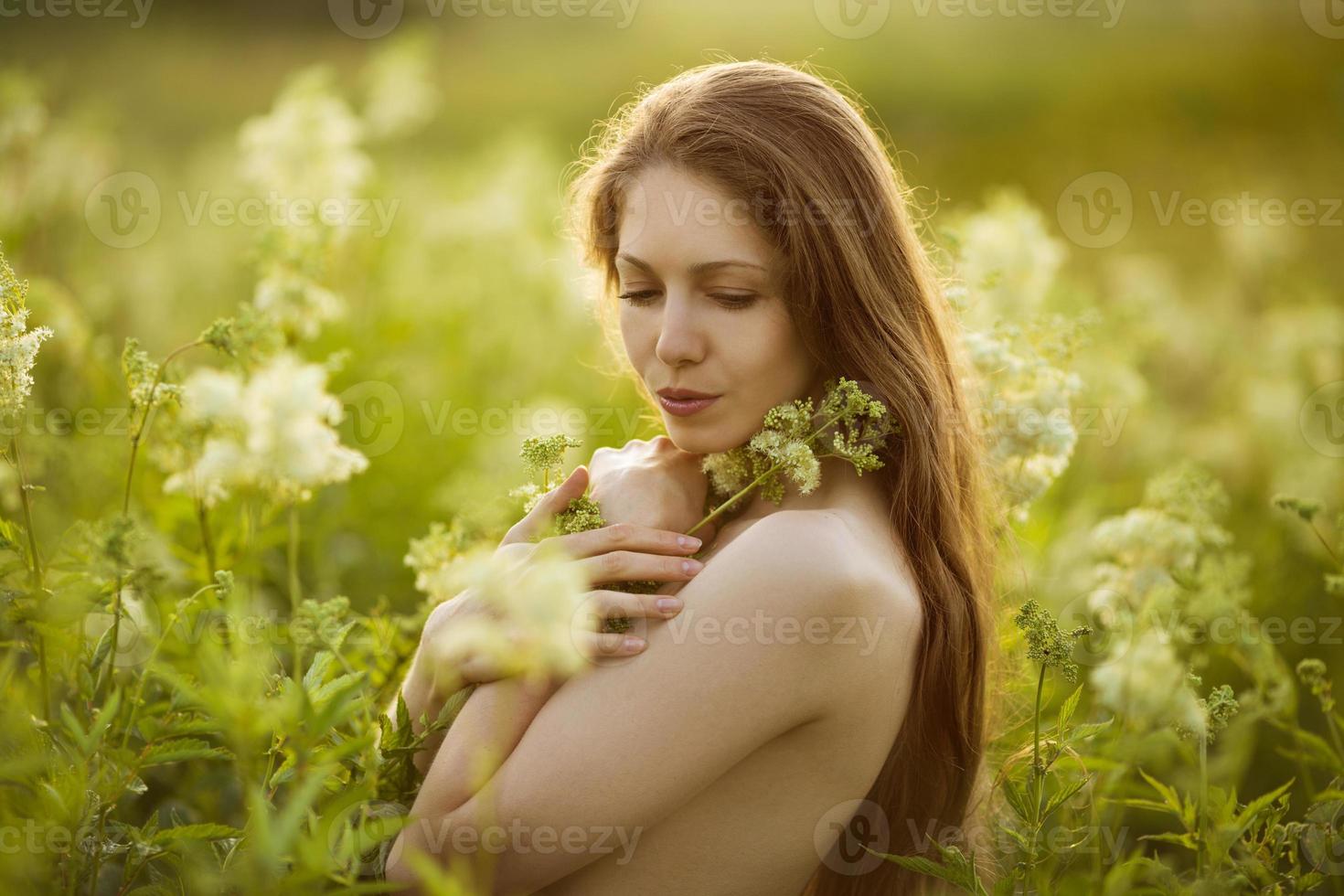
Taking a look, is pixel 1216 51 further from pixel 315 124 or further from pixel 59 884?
pixel 59 884

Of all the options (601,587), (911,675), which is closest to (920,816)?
(911,675)

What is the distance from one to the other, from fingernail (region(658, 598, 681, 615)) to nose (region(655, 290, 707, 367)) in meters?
0.50

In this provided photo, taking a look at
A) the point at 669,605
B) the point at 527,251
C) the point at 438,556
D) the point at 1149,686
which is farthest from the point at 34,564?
the point at 527,251

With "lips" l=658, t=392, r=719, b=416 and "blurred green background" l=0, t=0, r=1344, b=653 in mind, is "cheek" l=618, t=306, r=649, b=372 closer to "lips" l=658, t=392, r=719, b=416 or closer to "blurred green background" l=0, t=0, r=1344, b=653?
"lips" l=658, t=392, r=719, b=416

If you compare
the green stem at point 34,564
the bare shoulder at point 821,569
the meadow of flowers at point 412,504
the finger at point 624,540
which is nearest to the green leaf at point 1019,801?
the meadow of flowers at point 412,504

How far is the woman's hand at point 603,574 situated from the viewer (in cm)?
183

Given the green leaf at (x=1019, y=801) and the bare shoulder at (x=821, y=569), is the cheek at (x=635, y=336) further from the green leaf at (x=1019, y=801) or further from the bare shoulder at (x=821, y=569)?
the green leaf at (x=1019, y=801)

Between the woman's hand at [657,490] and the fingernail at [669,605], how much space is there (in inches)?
11.0

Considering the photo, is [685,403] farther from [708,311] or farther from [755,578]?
[755,578]

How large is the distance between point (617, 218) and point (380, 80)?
147 inches

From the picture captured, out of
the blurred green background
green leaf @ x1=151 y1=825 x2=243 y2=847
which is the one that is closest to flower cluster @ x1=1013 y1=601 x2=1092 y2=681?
the blurred green background

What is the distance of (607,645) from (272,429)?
68cm

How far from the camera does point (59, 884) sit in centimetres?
169

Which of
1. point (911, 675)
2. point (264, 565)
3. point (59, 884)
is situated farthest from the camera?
point (264, 565)
